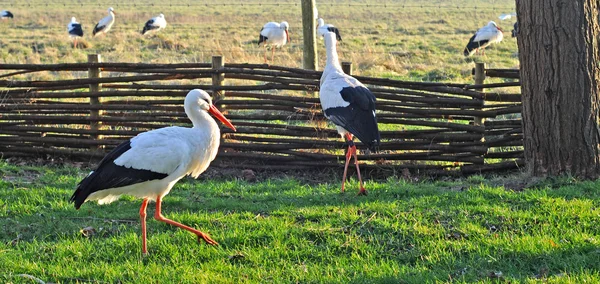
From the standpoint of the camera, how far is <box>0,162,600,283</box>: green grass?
16.3 ft

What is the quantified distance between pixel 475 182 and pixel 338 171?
1.68 m

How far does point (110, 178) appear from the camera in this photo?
554 cm

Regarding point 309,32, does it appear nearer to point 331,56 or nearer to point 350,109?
point 331,56

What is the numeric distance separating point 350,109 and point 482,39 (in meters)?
14.5

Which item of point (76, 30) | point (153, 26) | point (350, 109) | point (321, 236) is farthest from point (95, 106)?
point (153, 26)

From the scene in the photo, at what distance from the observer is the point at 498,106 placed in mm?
8781

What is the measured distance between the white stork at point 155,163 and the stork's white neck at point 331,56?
2.69m

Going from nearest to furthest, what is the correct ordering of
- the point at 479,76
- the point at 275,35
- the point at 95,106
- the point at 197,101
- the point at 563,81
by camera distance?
1. the point at 197,101
2. the point at 563,81
3. the point at 479,76
4. the point at 95,106
5. the point at 275,35

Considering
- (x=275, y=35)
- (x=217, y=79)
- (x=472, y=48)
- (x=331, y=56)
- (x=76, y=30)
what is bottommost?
(x=472, y=48)

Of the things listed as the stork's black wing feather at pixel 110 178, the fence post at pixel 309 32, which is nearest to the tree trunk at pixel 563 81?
the stork's black wing feather at pixel 110 178

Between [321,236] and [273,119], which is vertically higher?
[273,119]

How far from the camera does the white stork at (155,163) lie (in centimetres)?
556

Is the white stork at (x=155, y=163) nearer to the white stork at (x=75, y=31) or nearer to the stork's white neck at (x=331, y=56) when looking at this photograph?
the stork's white neck at (x=331, y=56)

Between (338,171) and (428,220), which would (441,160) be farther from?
(428,220)
